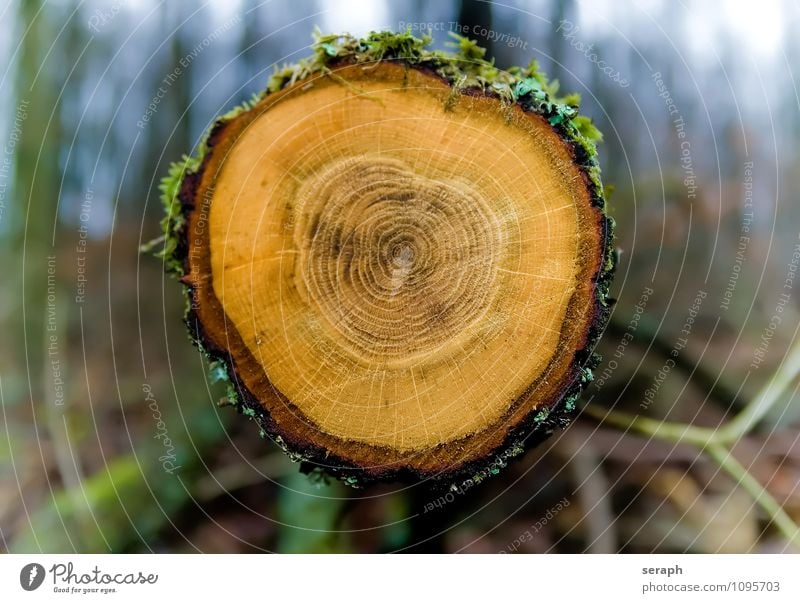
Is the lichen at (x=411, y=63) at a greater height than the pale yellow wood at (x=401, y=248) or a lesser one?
greater

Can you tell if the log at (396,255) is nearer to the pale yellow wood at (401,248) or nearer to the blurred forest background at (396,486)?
the pale yellow wood at (401,248)

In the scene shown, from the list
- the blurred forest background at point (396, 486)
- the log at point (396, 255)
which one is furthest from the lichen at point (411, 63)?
the blurred forest background at point (396, 486)

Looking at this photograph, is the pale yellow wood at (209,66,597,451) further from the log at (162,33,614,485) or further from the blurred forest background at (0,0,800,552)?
the blurred forest background at (0,0,800,552)

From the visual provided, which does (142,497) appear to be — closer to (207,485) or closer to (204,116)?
(207,485)

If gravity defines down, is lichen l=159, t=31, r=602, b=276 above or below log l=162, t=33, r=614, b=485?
above

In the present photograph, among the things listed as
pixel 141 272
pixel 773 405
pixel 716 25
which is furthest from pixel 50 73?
pixel 773 405

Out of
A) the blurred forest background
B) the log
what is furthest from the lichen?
the blurred forest background

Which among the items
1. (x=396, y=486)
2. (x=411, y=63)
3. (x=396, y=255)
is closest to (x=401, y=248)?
(x=396, y=255)
